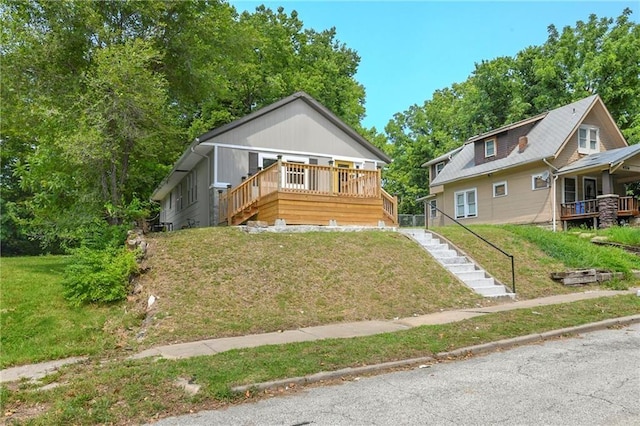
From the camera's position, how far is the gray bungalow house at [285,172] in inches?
498

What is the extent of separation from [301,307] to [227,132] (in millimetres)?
9818

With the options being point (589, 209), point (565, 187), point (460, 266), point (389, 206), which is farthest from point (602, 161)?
point (460, 266)

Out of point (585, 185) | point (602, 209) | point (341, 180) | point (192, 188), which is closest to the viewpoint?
point (341, 180)

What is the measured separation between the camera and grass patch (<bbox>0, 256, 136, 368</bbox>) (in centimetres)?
610

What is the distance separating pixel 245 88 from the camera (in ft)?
87.6

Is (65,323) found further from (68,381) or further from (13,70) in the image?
(13,70)

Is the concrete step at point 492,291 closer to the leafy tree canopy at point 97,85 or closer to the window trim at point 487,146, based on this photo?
the leafy tree canopy at point 97,85

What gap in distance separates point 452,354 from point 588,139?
Answer: 20.5m

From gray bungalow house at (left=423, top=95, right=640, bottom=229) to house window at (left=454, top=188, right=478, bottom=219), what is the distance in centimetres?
6

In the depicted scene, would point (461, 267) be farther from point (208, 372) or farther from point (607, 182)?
point (607, 182)

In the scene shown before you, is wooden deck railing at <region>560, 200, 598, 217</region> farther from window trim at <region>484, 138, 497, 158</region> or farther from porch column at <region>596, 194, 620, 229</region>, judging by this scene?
window trim at <region>484, 138, 497, 158</region>

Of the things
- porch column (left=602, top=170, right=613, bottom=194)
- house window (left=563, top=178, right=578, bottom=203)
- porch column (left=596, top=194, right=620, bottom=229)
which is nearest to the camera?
porch column (left=596, top=194, right=620, bottom=229)

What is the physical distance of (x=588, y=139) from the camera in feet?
70.4

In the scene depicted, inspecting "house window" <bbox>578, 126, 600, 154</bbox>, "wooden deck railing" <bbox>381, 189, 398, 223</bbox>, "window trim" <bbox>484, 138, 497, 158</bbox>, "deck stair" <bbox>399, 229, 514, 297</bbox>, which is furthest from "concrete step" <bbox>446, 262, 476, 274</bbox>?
"window trim" <bbox>484, 138, 497, 158</bbox>
